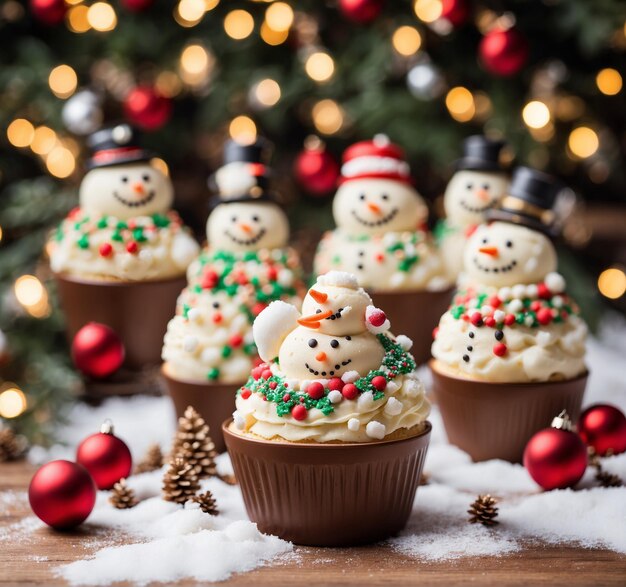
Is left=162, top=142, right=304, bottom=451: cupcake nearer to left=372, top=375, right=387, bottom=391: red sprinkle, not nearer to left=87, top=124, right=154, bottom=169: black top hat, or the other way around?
left=87, top=124, right=154, bottom=169: black top hat

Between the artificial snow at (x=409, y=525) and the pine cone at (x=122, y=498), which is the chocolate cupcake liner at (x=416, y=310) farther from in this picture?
the pine cone at (x=122, y=498)

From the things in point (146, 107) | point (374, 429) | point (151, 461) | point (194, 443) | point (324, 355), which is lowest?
point (151, 461)

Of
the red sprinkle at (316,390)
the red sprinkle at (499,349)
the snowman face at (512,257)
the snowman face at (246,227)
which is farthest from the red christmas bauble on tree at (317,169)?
the red sprinkle at (316,390)

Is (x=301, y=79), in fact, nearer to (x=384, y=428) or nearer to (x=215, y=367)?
(x=215, y=367)

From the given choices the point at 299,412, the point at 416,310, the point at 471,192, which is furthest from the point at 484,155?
the point at 299,412

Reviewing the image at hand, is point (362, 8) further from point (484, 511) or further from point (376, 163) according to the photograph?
point (484, 511)

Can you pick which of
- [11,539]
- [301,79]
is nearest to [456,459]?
[11,539]
